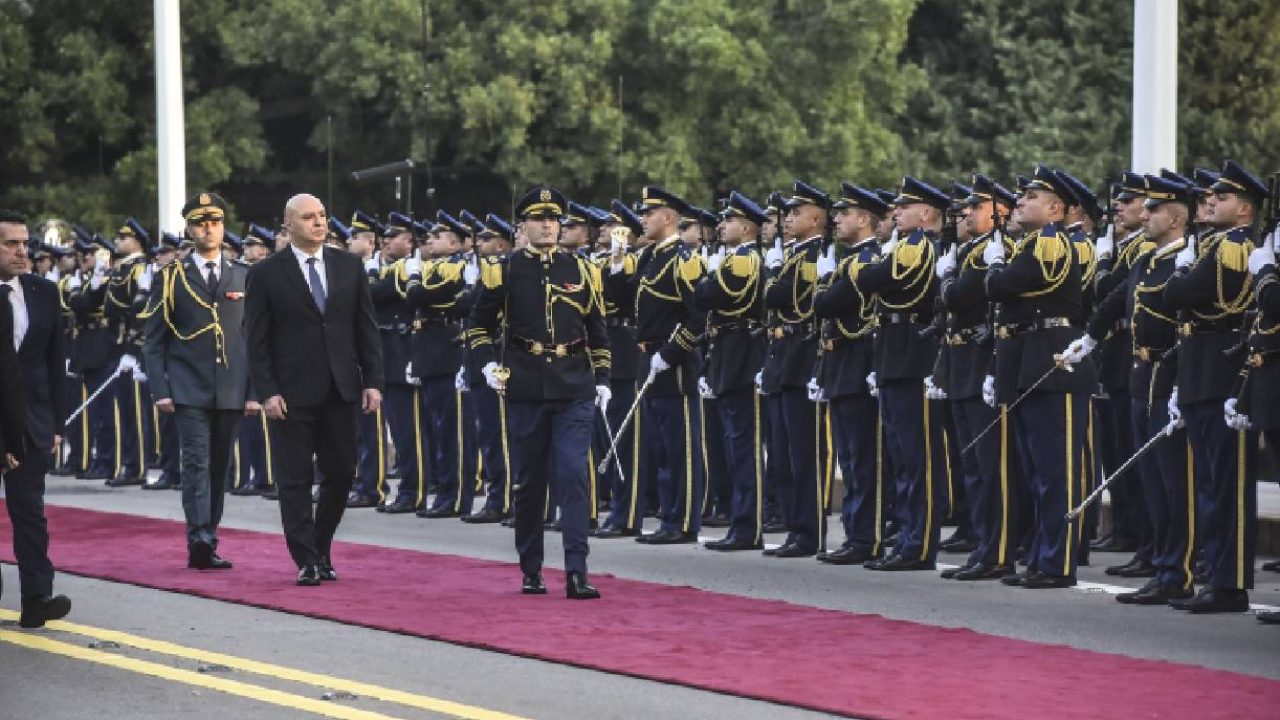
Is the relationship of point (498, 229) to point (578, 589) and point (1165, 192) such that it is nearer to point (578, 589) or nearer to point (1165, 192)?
point (578, 589)

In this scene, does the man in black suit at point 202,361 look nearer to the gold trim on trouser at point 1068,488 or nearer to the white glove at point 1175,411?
the gold trim on trouser at point 1068,488

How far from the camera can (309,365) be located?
15008 mm

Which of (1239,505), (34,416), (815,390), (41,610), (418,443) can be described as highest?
(815,390)

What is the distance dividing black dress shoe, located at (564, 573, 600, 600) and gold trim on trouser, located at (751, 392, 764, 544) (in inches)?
127

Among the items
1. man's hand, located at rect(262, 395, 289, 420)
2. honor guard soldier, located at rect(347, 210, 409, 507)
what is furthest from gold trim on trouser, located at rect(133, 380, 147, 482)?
man's hand, located at rect(262, 395, 289, 420)

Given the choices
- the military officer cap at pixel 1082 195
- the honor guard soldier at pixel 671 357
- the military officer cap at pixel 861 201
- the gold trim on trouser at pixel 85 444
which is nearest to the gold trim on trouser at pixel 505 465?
the honor guard soldier at pixel 671 357

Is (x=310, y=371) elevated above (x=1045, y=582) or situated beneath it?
elevated above

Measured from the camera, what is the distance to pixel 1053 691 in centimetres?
1098

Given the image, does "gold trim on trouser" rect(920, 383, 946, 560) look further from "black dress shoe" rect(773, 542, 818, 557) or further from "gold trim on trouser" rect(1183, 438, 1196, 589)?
"gold trim on trouser" rect(1183, 438, 1196, 589)

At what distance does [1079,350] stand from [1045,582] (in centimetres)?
125

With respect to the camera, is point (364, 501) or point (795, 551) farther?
point (364, 501)

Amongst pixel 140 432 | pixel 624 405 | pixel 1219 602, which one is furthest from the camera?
pixel 140 432

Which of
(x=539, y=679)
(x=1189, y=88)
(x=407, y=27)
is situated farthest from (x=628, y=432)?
(x=1189, y=88)

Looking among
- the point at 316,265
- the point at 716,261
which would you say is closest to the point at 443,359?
the point at 716,261
